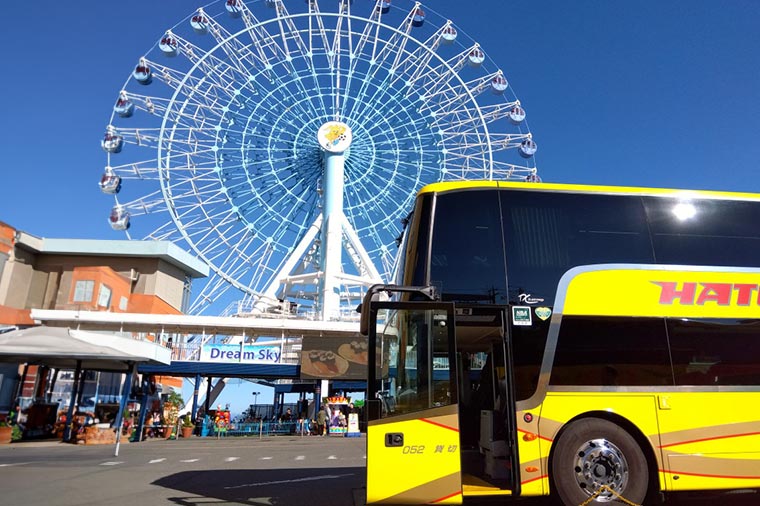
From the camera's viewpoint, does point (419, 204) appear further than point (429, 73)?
No

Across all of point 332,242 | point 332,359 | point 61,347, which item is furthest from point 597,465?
point 332,242

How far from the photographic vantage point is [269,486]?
8289 mm

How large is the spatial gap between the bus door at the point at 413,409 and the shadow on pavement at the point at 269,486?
1.25 m

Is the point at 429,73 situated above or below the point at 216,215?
above

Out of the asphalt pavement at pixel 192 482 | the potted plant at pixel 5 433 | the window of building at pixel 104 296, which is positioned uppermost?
the window of building at pixel 104 296

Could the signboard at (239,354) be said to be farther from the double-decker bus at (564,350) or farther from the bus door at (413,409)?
the bus door at (413,409)

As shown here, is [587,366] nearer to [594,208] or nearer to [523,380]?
[523,380]

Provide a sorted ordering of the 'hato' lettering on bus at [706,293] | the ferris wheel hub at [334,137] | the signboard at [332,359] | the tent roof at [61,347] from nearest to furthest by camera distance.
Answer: the 'hato' lettering on bus at [706,293]
the tent roof at [61,347]
the signboard at [332,359]
the ferris wheel hub at [334,137]

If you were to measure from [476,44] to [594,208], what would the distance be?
29645mm

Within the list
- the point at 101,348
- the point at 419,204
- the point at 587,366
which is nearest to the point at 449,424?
the point at 587,366

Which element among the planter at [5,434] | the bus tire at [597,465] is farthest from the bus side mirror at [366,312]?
the planter at [5,434]

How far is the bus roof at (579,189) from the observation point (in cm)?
667

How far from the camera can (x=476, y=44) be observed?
33562 millimetres

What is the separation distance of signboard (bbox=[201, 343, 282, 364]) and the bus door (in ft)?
75.4
